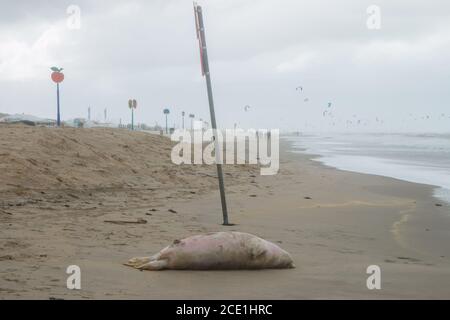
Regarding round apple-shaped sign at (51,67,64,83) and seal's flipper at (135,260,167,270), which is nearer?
seal's flipper at (135,260,167,270)

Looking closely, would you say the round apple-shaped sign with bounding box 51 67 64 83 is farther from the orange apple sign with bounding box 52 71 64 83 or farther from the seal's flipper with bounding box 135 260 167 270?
the seal's flipper with bounding box 135 260 167 270

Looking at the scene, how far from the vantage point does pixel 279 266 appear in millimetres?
6082

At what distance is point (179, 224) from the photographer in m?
8.96

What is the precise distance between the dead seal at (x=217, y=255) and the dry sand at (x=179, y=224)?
13 cm

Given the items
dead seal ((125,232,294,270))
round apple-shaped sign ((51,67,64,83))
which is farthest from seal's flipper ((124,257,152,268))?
round apple-shaped sign ((51,67,64,83))

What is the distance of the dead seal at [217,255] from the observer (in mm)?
5801

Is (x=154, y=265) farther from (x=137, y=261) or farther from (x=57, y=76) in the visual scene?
(x=57, y=76)

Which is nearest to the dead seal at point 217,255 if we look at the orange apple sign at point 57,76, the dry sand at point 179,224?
the dry sand at point 179,224

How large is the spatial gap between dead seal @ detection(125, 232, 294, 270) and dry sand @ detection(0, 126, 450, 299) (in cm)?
13

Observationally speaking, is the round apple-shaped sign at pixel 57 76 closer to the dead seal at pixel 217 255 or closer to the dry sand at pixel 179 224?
the dry sand at pixel 179 224

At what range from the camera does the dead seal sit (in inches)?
228

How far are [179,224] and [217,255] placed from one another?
10.3 ft
